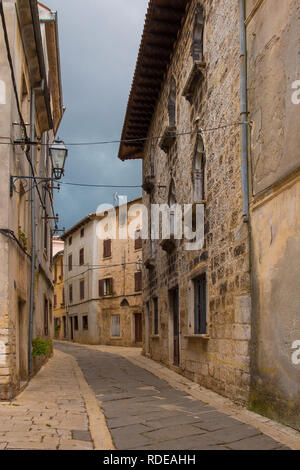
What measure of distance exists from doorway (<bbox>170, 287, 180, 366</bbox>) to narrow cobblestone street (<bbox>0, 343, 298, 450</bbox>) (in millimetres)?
2174

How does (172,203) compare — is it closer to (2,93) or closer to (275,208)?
(2,93)

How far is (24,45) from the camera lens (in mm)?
8828

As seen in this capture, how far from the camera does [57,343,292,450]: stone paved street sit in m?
4.59

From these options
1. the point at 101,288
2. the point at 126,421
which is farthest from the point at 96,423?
the point at 101,288

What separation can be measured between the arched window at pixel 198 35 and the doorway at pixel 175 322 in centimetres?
519

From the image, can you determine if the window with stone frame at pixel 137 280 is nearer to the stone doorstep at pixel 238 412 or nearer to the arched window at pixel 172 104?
the arched window at pixel 172 104

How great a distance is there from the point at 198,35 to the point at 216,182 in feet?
11.3

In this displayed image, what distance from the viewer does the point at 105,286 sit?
29766mm

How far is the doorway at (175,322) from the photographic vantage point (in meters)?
11.5

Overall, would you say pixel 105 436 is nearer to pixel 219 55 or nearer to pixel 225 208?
pixel 225 208

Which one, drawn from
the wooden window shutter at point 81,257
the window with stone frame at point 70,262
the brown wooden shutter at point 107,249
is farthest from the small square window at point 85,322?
the window with stone frame at point 70,262

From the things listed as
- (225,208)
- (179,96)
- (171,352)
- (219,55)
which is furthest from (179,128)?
(171,352)

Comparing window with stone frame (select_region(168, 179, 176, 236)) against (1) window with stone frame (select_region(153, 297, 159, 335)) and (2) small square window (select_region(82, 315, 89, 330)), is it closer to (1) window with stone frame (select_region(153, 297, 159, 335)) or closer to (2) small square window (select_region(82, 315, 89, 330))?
(1) window with stone frame (select_region(153, 297, 159, 335))

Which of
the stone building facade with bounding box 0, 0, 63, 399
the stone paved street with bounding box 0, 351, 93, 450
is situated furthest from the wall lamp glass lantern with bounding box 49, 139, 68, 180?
the stone paved street with bounding box 0, 351, 93, 450
